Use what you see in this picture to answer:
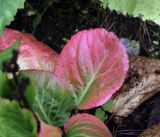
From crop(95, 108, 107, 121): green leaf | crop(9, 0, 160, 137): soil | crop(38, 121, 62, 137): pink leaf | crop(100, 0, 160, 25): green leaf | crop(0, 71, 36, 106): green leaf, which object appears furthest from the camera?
crop(9, 0, 160, 137): soil

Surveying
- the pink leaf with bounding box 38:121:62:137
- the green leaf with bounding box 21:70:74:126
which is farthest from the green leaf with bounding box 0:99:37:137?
the green leaf with bounding box 21:70:74:126

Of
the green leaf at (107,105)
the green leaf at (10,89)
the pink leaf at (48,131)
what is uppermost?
the green leaf at (10,89)

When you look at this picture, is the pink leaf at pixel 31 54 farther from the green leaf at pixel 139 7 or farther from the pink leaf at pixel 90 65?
the green leaf at pixel 139 7

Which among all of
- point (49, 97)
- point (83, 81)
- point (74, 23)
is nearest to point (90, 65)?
point (83, 81)

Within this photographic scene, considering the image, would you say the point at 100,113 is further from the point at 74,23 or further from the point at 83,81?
the point at 74,23

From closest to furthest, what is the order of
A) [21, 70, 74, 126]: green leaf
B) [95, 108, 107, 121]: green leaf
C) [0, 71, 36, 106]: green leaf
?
1. [0, 71, 36, 106]: green leaf
2. [21, 70, 74, 126]: green leaf
3. [95, 108, 107, 121]: green leaf

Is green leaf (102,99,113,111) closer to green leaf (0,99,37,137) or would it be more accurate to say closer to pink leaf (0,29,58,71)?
pink leaf (0,29,58,71)

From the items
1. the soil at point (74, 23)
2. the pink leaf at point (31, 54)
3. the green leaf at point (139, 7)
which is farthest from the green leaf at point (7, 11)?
the soil at point (74, 23)
